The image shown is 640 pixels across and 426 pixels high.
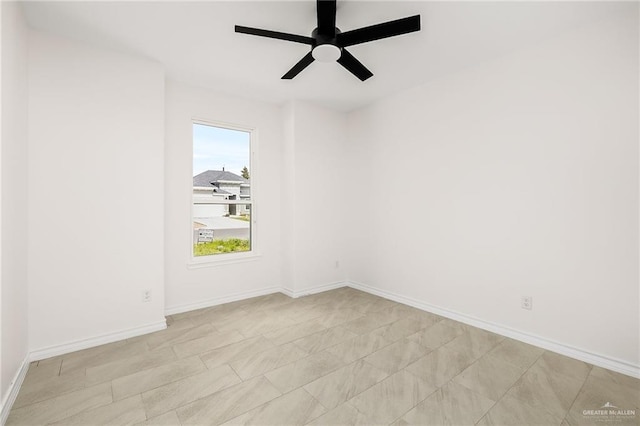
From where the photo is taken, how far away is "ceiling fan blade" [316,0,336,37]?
1.98 metres

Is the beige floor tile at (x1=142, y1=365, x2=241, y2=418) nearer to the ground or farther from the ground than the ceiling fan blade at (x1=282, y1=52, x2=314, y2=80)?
nearer to the ground

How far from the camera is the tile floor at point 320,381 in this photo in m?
1.85

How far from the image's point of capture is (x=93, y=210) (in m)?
2.80

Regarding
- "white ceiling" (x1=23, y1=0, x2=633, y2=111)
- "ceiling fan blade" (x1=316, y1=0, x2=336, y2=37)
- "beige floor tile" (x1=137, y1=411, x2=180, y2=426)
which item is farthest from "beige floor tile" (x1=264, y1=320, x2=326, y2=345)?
"white ceiling" (x1=23, y1=0, x2=633, y2=111)

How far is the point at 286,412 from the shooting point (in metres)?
1.88

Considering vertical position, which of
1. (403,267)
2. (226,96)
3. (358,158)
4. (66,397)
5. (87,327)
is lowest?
(66,397)

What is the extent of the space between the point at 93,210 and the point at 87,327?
41.5 inches

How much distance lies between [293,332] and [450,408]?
1.59 m

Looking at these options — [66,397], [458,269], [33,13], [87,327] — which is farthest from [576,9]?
[87,327]

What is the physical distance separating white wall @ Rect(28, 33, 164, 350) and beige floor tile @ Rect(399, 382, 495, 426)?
2.59 metres

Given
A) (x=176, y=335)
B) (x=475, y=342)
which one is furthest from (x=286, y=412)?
(x=475, y=342)

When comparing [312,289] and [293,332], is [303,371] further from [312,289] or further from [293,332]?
[312,289]

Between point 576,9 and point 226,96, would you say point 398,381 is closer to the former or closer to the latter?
point 576,9

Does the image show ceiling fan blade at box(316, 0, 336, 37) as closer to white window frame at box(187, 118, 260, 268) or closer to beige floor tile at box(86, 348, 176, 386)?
white window frame at box(187, 118, 260, 268)
